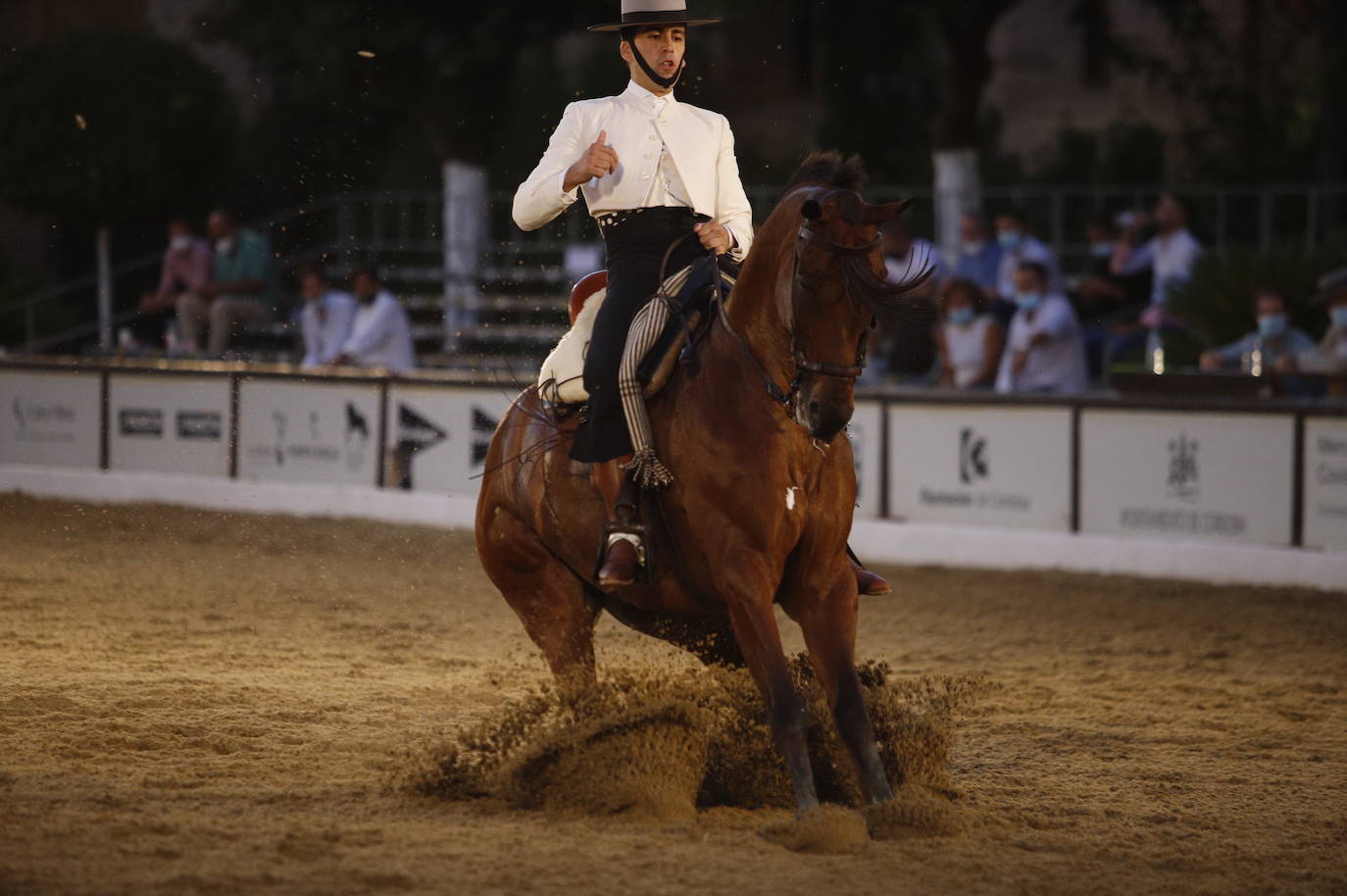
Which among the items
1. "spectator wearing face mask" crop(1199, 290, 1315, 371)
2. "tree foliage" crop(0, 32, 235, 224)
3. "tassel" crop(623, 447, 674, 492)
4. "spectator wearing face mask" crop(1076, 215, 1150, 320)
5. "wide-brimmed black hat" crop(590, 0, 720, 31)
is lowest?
"tassel" crop(623, 447, 674, 492)

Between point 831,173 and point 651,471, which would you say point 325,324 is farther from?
point 831,173

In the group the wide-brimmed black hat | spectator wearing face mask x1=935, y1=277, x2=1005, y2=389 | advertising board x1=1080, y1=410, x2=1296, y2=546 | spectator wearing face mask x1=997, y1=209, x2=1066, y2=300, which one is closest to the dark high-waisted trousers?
the wide-brimmed black hat

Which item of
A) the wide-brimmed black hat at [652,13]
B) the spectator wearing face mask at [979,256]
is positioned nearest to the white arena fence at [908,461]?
the spectator wearing face mask at [979,256]

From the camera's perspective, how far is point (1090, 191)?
20.0 m

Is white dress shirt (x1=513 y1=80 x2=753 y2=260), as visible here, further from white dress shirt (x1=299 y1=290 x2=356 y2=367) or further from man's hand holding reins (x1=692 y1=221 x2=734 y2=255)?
white dress shirt (x1=299 y1=290 x2=356 y2=367)

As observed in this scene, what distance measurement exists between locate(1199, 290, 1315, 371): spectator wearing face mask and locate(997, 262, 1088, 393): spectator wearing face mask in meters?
1.04

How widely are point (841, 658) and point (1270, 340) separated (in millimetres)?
8536

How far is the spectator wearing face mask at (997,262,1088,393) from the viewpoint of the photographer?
14133 mm

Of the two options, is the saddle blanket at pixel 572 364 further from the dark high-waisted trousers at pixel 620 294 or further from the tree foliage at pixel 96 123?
the tree foliage at pixel 96 123

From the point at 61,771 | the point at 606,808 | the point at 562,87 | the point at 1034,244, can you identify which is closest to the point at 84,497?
the point at 1034,244

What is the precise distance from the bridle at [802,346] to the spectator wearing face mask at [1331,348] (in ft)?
25.6

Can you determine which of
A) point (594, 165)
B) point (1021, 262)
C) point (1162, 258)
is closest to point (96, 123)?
point (1021, 262)

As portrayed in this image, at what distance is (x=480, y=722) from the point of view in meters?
7.39

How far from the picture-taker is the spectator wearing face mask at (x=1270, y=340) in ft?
44.1
